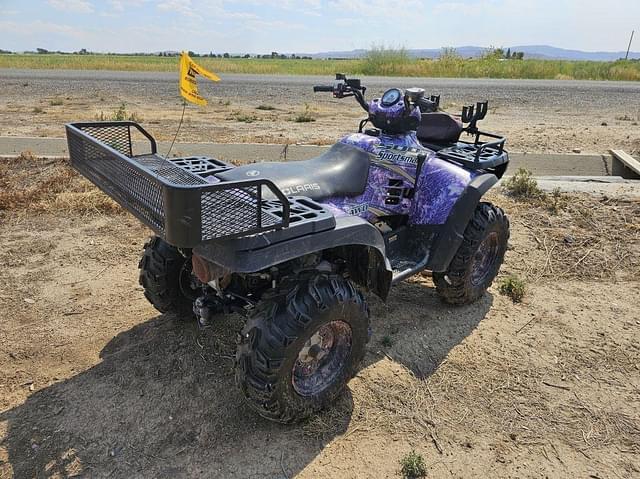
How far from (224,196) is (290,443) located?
1.45 metres

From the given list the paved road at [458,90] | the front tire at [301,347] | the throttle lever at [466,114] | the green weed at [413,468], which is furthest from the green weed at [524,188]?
the paved road at [458,90]

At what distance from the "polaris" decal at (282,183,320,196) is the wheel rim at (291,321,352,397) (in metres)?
0.78

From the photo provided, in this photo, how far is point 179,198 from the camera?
2.01m

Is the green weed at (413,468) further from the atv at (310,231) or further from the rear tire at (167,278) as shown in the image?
the rear tire at (167,278)

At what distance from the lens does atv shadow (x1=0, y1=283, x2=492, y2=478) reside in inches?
105

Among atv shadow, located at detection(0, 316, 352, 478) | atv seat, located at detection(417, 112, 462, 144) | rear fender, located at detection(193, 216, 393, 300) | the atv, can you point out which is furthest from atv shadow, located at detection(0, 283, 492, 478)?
atv seat, located at detection(417, 112, 462, 144)

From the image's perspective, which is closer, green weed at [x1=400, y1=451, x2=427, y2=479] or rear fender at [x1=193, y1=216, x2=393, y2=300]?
rear fender at [x1=193, y1=216, x2=393, y2=300]

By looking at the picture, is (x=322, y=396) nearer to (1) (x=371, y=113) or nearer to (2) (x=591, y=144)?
(1) (x=371, y=113)

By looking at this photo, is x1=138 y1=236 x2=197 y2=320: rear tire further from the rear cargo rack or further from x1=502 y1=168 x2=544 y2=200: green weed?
x1=502 y1=168 x2=544 y2=200: green weed

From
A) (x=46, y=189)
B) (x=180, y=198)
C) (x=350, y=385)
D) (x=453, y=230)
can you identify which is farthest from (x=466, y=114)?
(x=46, y=189)

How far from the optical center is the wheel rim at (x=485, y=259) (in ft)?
14.2

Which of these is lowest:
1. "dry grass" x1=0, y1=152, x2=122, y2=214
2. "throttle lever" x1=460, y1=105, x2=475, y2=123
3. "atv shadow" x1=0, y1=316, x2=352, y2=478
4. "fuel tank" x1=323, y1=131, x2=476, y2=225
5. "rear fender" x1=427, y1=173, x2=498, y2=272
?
"atv shadow" x1=0, y1=316, x2=352, y2=478

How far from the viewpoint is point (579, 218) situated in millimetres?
6043

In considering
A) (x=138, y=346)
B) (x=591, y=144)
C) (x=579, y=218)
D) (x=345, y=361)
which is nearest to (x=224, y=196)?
(x=345, y=361)
